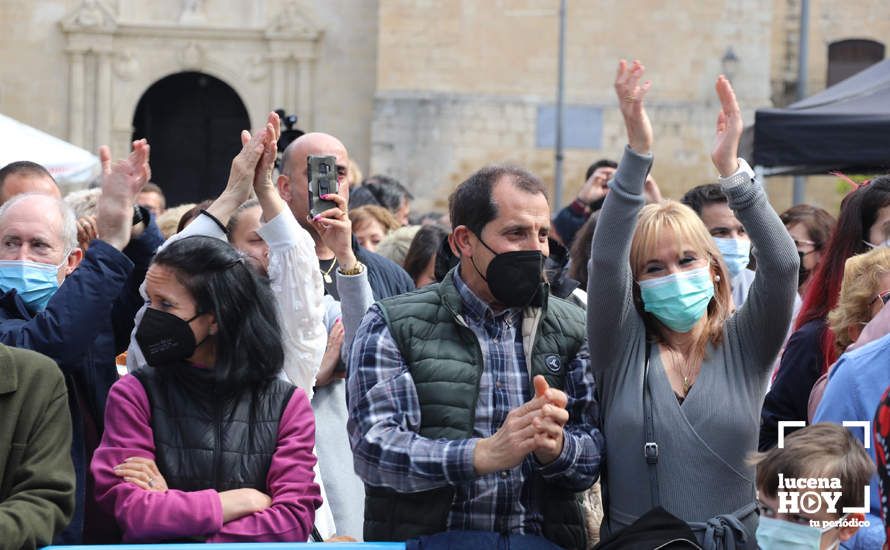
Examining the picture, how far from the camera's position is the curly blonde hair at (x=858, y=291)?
4391 millimetres

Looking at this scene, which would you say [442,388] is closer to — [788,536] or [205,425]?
[205,425]

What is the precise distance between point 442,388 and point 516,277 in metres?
0.40

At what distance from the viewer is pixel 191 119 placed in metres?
27.0

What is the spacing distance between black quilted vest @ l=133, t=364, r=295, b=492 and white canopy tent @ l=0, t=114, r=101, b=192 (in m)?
6.33

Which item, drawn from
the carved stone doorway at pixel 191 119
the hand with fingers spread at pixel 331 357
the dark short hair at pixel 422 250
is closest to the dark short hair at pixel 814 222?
the dark short hair at pixel 422 250

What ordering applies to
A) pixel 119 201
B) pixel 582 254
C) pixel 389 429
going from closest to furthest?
pixel 389 429, pixel 119 201, pixel 582 254

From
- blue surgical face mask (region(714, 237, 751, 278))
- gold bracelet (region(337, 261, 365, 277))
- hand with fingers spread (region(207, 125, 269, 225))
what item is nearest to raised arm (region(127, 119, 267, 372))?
hand with fingers spread (region(207, 125, 269, 225))

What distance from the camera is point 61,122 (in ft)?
85.7

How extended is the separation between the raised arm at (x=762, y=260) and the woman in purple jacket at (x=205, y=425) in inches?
54.6

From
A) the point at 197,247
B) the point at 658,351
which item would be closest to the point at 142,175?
the point at 197,247

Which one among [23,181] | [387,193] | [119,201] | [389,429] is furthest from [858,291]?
[387,193]

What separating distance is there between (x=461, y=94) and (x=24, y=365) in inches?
858

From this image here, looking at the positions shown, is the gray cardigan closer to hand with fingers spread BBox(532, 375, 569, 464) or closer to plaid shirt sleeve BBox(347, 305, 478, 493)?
hand with fingers spread BBox(532, 375, 569, 464)

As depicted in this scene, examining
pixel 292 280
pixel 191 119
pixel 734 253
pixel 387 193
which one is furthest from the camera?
pixel 191 119
